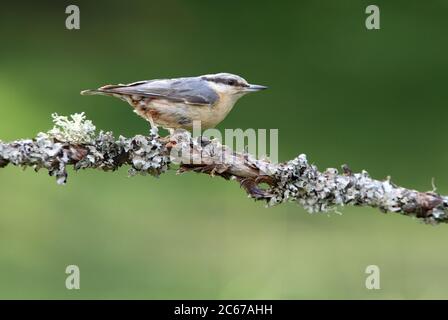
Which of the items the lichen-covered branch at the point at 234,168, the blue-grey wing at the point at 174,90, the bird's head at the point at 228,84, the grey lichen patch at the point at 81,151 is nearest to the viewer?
the grey lichen patch at the point at 81,151

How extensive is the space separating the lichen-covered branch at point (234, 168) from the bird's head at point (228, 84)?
50 cm

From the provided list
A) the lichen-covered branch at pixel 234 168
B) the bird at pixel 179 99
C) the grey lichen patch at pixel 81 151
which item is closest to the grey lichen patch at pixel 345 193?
the lichen-covered branch at pixel 234 168

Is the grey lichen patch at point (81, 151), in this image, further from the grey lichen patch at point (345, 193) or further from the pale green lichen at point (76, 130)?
the grey lichen patch at point (345, 193)

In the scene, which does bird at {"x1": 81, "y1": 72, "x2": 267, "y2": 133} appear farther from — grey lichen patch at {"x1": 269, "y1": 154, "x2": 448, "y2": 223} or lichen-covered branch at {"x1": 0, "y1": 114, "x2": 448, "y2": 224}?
grey lichen patch at {"x1": 269, "y1": 154, "x2": 448, "y2": 223}

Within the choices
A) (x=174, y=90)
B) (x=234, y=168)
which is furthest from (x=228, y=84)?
(x=234, y=168)

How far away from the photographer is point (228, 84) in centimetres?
303

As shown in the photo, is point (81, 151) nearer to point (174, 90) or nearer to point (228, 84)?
point (174, 90)

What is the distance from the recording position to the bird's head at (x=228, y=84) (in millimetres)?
3006

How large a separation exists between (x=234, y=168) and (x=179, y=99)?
0.55 metres

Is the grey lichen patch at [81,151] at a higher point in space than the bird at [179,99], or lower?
lower

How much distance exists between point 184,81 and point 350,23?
83.2 inches

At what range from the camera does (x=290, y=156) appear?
4.11 metres

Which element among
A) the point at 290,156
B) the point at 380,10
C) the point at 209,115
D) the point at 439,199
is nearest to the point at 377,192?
the point at 439,199

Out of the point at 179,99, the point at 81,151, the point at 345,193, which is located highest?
the point at 179,99
